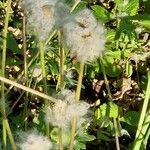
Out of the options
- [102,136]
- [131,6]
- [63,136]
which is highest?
[131,6]

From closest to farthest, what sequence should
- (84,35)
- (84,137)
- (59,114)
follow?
(84,35)
(59,114)
(84,137)

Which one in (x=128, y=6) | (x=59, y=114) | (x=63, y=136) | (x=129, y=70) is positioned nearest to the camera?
(x=59, y=114)

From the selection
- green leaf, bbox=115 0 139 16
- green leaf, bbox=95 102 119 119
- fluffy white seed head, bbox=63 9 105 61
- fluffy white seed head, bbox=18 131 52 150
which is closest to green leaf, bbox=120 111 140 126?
green leaf, bbox=95 102 119 119

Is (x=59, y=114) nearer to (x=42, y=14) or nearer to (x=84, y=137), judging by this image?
(x=42, y=14)

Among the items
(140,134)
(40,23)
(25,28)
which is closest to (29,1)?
(40,23)

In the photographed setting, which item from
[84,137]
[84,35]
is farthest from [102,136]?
[84,35]

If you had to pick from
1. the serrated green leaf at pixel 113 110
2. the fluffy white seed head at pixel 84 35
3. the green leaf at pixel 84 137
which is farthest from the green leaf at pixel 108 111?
the fluffy white seed head at pixel 84 35

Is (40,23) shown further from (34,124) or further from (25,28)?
(34,124)

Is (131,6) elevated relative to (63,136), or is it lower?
elevated
